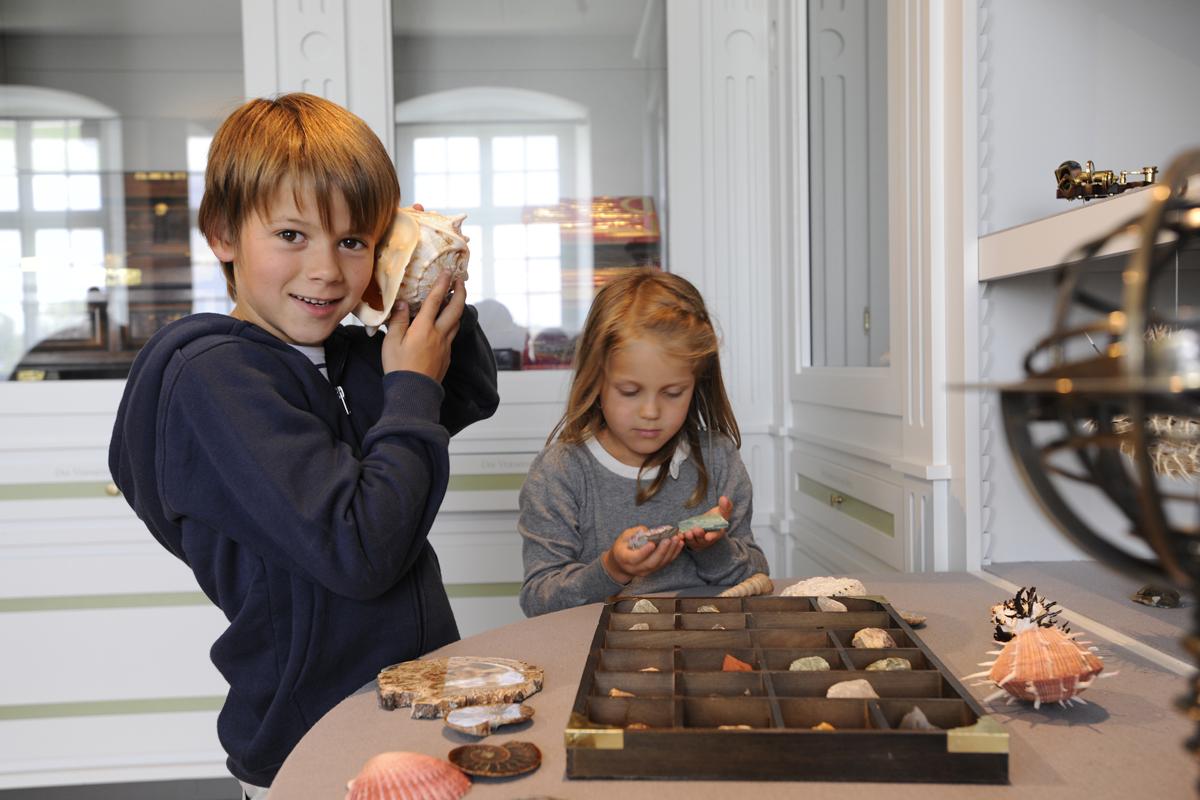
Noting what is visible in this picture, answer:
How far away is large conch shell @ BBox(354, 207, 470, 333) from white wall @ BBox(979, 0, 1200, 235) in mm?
778

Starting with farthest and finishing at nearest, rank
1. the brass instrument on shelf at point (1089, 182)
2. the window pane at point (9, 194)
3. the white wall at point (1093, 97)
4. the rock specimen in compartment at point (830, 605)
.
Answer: the window pane at point (9, 194)
the white wall at point (1093, 97)
the brass instrument on shelf at point (1089, 182)
the rock specimen in compartment at point (830, 605)

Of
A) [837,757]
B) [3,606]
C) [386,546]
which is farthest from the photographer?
[3,606]

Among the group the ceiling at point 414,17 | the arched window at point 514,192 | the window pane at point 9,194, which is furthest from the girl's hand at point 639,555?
the window pane at point 9,194

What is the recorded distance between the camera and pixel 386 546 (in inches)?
41.3

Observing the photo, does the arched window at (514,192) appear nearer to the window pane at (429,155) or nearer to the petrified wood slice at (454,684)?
the window pane at (429,155)

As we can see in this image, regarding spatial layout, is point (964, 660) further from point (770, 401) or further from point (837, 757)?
point (770, 401)

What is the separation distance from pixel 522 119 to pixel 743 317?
0.75m

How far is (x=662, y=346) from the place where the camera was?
158 centimetres

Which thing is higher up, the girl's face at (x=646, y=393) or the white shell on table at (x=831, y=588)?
the girl's face at (x=646, y=393)

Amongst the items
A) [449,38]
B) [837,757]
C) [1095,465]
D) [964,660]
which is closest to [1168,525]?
[1095,465]

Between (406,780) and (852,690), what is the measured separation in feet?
1.03

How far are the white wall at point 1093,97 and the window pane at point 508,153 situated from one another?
4.52 ft

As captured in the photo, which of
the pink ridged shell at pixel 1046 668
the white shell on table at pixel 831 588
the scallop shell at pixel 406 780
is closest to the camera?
the scallop shell at pixel 406 780

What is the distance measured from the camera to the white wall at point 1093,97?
1499mm
